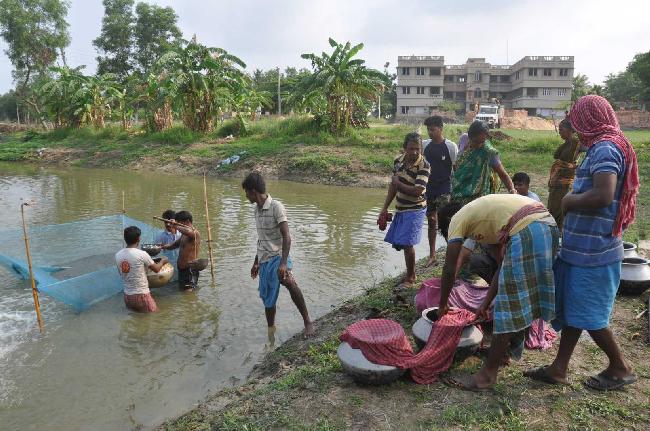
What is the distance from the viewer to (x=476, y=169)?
16.3 ft

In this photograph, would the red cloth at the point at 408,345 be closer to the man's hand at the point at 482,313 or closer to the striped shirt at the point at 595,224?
the man's hand at the point at 482,313

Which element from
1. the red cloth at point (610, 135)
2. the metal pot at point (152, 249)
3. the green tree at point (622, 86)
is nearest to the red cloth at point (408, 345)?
the red cloth at point (610, 135)

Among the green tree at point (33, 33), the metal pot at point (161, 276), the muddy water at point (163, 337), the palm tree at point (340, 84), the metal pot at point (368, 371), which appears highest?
the green tree at point (33, 33)

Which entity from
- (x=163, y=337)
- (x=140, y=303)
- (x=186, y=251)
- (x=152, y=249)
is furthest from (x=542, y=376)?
(x=152, y=249)

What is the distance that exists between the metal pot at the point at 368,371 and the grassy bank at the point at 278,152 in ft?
31.6

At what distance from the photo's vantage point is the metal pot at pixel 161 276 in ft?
19.2

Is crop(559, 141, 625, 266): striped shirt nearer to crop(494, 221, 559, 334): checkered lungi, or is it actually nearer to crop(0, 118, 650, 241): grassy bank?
crop(494, 221, 559, 334): checkered lungi

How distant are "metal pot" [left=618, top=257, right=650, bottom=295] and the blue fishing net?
5244 millimetres

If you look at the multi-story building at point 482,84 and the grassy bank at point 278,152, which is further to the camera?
the multi-story building at point 482,84

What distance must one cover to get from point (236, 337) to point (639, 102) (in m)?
47.8

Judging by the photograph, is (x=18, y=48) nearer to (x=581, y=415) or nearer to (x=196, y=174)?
(x=196, y=174)

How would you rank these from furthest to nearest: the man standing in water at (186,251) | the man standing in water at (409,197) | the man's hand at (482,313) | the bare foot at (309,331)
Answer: the man standing in water at (186,251) → the man standing in water at (409,197) → the bare foot at (309,331) → the man's hand at (482,313)

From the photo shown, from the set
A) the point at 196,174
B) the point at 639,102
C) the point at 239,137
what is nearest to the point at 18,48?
the point at 239,137

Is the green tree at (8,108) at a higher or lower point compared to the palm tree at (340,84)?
higher
